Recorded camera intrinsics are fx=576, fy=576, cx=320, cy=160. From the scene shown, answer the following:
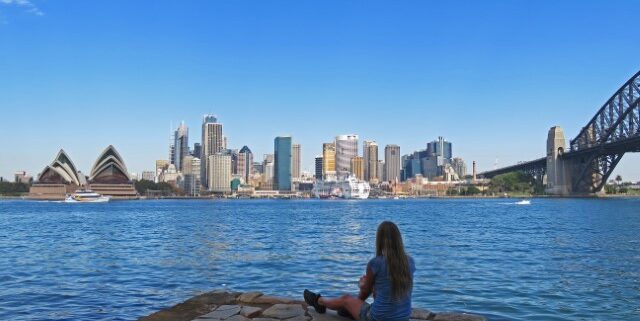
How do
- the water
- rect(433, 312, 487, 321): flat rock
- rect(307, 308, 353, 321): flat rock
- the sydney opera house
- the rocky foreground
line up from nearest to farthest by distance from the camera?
rect(307, 308, 353, 321): flat rock
the rocky foreground
rect(433, 312, 487, 321): flat rock
the water
the sydney opera house

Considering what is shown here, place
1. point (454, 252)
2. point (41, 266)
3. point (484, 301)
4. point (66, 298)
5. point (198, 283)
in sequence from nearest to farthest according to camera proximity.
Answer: point (484, 301) → point (66, 298) → point (198, 283) → point (41, 266) → point (454, 252)

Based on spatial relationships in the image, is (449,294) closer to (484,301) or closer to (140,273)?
(484,301)


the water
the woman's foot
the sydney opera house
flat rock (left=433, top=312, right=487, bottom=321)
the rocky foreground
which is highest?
the sydney opera house

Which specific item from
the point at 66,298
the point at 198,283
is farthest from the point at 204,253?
the point at 66,298

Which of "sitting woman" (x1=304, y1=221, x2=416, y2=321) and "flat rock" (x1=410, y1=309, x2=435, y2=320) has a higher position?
"sitting woman" (x1=304, y1=221, x2=416, y2=321)

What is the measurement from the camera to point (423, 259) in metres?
17.8

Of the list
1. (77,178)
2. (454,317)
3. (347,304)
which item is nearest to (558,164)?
(77,178)

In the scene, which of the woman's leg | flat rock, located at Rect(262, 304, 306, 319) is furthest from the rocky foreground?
the woman's leg

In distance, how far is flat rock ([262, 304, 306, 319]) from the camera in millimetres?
6878

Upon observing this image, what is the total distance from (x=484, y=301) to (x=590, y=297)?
2.36 m

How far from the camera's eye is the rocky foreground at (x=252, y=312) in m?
6.78

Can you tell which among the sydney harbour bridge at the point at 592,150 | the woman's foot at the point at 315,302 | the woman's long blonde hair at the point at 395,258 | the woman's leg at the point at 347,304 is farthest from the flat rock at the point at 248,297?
the sydney harbour bridge at the point at 592,150

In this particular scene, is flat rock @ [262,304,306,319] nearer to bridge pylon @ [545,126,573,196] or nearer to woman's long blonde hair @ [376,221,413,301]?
woman's long blonde hair @ [376,221,413,301]

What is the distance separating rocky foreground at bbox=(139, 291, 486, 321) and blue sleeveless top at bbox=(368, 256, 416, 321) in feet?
3.36
